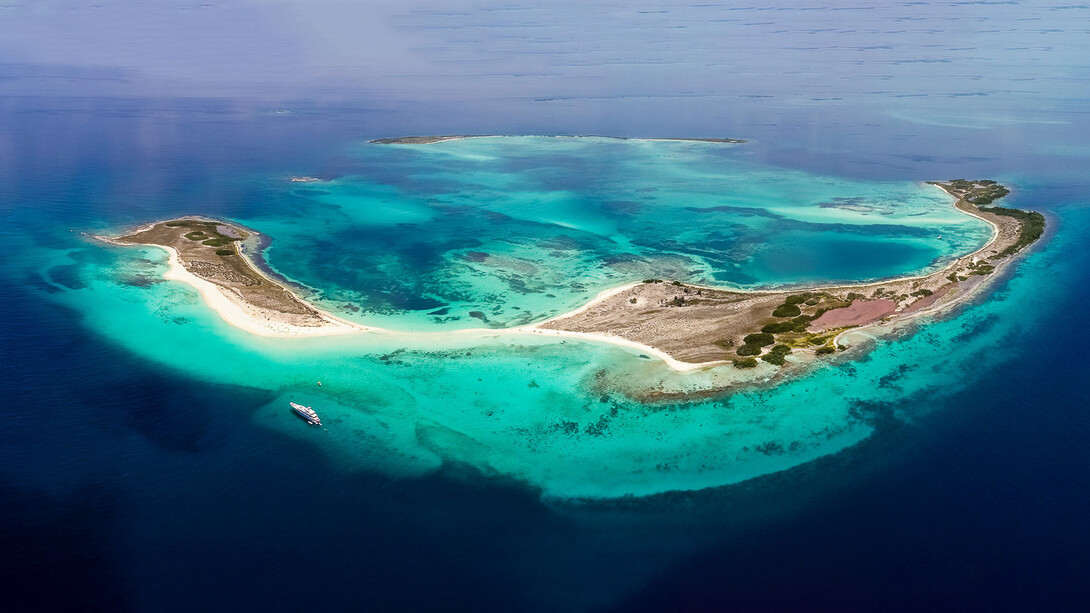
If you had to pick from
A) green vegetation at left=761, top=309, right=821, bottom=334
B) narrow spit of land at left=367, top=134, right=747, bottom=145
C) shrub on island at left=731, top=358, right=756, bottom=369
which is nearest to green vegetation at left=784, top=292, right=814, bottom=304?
green vegetation at left=761, top=309, right=821, bottom=334

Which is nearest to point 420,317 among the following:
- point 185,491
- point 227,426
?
point 227,426

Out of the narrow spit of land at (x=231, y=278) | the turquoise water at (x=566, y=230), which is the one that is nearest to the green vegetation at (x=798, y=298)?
the turquoise water at (x=566, y=230)

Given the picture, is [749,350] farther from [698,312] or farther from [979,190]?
[979,190]

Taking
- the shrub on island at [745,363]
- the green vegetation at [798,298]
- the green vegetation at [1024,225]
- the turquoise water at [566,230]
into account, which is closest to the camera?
the shrub on island at [745,363]

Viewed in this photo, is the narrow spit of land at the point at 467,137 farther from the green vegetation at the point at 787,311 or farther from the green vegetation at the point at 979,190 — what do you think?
the green vegetation at the point at 787,311

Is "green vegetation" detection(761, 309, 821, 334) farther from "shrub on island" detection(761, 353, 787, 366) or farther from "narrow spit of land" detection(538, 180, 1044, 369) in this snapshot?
"shrub on island" detection(761, 353, 787, 366)

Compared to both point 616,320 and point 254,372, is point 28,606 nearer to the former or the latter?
point 254,372
